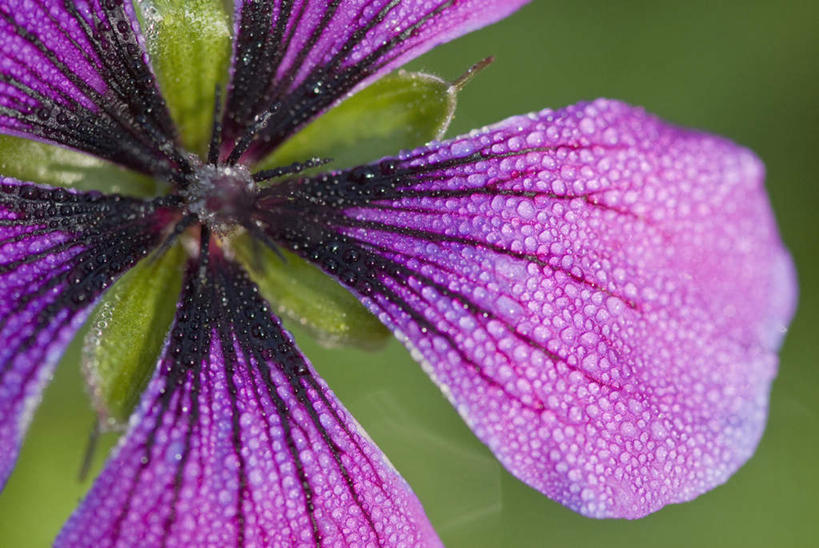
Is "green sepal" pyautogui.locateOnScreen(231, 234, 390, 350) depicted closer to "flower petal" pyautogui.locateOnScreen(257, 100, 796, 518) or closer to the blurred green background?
"flower petal" pyautogui.locateOnScreen(257, 100, 796, 518)

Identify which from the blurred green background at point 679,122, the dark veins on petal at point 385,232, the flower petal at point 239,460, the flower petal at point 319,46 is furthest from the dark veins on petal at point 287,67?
the blurred green background at point 679,122

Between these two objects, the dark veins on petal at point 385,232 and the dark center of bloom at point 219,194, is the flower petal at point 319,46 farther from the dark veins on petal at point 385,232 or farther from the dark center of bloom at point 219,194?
the dark veins on petal at point 385,232

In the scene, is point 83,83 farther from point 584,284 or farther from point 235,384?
point 584,284

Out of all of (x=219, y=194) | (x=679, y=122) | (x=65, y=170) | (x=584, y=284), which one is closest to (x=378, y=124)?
(x=219, y=194)

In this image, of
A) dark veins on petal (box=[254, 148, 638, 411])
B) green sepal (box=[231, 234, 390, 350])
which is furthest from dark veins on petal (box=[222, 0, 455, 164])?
green sepal (box=[231, 234, 390, 350])

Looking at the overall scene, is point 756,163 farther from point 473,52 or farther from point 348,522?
point 473,52
